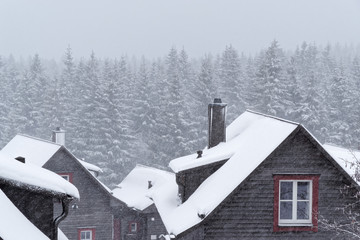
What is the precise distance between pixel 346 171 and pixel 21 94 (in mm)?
59536

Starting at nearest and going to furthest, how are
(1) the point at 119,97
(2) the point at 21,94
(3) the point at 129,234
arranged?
(3) the point at 129,234, (1) the point at 119,97, (2) the point at 21,94

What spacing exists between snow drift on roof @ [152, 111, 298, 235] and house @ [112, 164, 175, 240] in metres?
12.9

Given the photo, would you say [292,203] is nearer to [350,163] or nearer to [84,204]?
[350,163]

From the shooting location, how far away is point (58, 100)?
67.5 m

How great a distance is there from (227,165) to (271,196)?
1.83 m

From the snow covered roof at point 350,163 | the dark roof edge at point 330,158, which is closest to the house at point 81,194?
the snow covered roof at point 350,163

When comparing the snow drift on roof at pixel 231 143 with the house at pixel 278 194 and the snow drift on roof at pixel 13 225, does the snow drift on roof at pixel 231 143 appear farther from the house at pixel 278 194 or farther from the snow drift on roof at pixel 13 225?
the snow drift on roof at pixel 13 225

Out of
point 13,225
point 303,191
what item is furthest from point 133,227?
point 13,225

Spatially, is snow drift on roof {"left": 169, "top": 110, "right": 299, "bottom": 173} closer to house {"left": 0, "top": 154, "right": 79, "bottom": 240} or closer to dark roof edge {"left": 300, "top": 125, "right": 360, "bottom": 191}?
dark roof edge {"left": 300, "top": 125, "right": 360, "bottom": 191}

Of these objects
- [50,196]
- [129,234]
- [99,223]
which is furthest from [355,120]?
[50,196]

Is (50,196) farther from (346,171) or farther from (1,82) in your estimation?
(1,82)

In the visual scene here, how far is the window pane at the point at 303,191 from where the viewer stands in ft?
58.5

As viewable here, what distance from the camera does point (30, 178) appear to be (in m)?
8.86

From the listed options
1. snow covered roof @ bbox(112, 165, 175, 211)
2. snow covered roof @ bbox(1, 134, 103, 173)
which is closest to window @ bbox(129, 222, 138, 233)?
snow covered roof @ bbox(112, 165, 175, 211)
